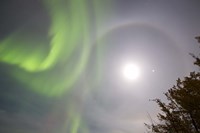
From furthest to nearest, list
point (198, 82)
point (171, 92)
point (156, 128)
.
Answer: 1. point (156, 128)
2. point (171, 92)
3. point (198, 82)

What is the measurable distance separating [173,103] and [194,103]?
4.26 ft

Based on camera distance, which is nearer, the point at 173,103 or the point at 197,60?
the point at 197,60

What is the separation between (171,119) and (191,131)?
4.45 feet

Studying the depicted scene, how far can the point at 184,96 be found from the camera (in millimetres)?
→ 12883

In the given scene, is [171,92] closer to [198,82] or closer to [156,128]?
[198,82]

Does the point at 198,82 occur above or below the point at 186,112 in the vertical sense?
above

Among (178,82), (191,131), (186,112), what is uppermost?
(178,82)

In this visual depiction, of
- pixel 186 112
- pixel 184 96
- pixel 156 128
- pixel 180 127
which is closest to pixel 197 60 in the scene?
pixel 184 96

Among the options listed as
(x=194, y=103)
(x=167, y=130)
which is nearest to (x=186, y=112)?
(x=194, y=103)

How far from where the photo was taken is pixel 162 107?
13617mm

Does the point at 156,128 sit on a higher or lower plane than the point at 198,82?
lower

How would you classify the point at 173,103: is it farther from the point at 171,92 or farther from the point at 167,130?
the point at 167,130

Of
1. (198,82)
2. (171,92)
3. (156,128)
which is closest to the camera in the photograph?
(198,82)

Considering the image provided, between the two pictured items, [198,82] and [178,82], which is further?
[178,82]
